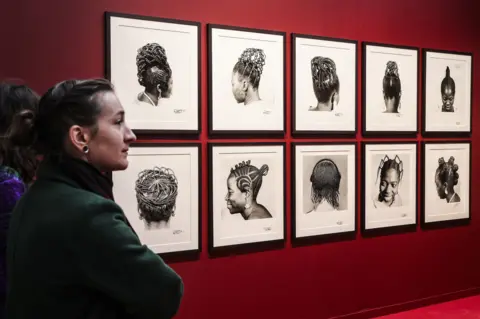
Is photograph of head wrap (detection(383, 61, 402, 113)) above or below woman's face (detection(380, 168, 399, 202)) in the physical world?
above

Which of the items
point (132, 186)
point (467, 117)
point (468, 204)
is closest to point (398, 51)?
point (467, 117)

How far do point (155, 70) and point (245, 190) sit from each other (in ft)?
3.47

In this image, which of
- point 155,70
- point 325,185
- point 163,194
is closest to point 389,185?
point 325,185

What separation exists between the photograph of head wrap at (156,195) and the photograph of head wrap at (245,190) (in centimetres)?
43

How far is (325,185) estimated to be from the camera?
4160mm

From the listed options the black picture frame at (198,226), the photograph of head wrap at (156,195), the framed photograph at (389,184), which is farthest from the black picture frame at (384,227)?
the photograph of head wrap at (156,195)

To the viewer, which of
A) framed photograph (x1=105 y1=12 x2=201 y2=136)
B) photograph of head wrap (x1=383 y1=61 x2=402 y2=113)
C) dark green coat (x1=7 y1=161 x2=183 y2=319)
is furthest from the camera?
photograph of head wrap (x1=383 y1=61 x2=402 y2=113)

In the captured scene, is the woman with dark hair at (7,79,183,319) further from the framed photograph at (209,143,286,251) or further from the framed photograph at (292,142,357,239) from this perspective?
the framed photograph at (292,142,357,239)

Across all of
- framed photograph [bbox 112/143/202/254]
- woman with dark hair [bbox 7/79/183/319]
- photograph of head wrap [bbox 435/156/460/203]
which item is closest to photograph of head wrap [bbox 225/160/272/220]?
framed photograph [bbox 112/143/202/254]

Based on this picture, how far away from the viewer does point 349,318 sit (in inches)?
171

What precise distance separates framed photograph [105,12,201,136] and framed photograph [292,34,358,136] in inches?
33.2

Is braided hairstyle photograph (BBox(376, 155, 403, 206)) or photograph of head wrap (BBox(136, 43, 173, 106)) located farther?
braided hairstyle photograph (BBox(376, 155, 403, 206))

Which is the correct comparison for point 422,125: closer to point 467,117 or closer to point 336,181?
point 467,117

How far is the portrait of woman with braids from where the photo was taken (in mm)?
3709
